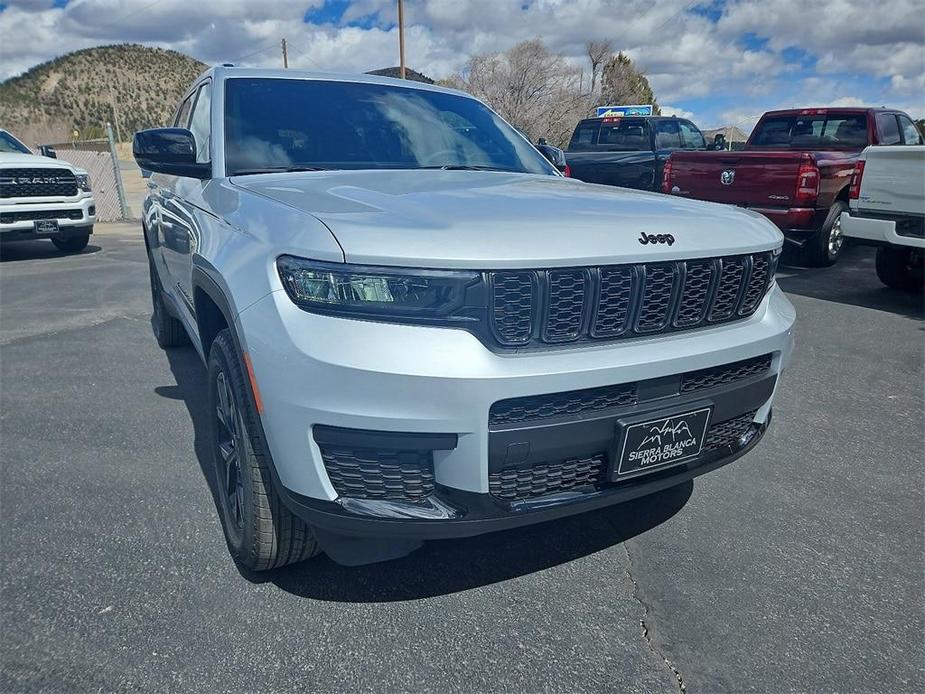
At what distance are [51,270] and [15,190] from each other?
1.43 meters

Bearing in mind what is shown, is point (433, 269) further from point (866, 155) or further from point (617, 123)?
point (617, 123)

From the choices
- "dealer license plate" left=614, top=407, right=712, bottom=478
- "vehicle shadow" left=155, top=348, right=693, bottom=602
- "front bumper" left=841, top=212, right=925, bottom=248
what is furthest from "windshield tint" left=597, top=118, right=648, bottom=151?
"dealer license plate" left=614, top=407, right=712, bottom=478

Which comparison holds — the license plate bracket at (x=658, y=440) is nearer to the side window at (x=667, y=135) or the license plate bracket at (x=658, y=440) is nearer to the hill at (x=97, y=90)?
the side window at (x=667, y=135)

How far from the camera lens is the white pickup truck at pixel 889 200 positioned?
19.1 ft

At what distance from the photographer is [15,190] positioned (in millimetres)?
9211

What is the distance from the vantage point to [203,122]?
3.24 m

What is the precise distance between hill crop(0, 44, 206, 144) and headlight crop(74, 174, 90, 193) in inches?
2996

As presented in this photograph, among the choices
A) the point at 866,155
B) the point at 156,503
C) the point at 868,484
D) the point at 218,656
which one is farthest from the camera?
the point at 866,155

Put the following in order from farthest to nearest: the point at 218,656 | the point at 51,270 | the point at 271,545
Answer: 1. the point at 51,270
2. the point at 271,545
3. the point at 218,656

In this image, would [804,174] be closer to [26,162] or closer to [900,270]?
[900,270]

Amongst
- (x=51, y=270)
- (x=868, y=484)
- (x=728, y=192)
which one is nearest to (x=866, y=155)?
(x=728, y=192)

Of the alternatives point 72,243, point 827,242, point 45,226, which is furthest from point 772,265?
point 72,243

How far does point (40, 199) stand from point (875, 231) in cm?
1045

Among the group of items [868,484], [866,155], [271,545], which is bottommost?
[868,484]
